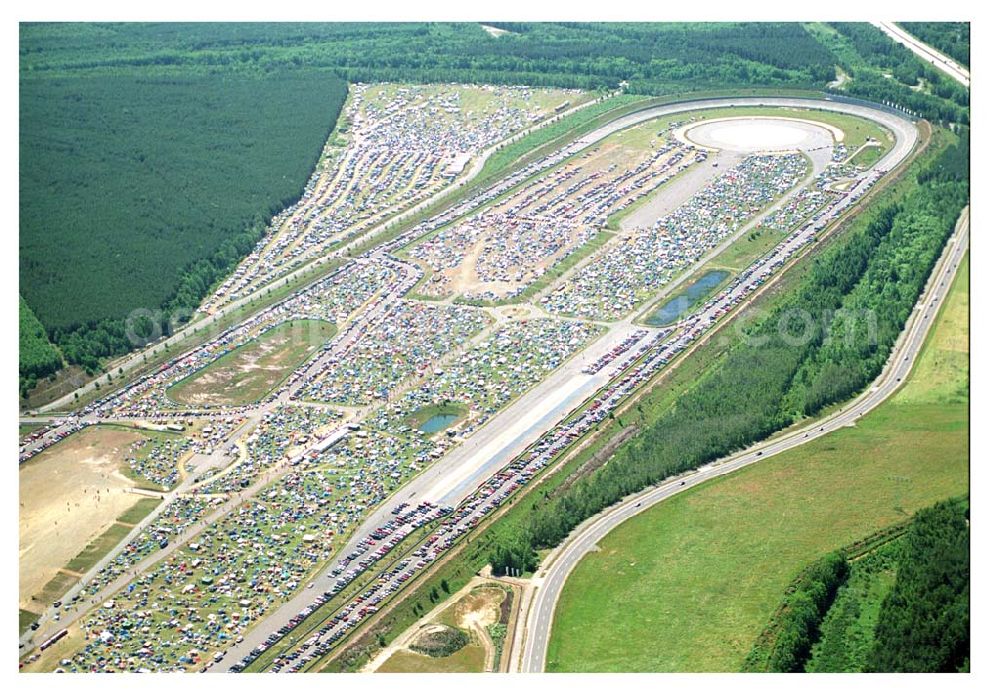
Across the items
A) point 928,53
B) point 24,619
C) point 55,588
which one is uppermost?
point 928,53

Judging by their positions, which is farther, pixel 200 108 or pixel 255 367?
pixel 200 108

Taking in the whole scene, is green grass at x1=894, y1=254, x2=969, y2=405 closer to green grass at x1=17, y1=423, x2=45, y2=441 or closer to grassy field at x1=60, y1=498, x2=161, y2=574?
grassy field at x1=60, y1=498, x2=161, y2=574

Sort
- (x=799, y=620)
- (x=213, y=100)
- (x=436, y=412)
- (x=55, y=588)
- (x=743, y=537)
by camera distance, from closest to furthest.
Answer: (x=799, y=620)
(x=55, y=588)
(x=743, y=537)
(x=436, y=412)
(x=213, y=100)

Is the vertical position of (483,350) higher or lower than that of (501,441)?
higher

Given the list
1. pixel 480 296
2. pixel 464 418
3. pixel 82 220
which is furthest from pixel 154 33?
pixel 464 418

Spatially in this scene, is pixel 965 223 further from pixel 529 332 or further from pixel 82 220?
pixel 82 220

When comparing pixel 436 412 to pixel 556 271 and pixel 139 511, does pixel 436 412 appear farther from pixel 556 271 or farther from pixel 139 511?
pixel 556 271

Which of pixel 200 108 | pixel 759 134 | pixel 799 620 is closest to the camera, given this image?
pixel 799 620

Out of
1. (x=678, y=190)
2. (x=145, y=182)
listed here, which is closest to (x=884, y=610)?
(x=678, y=190)
